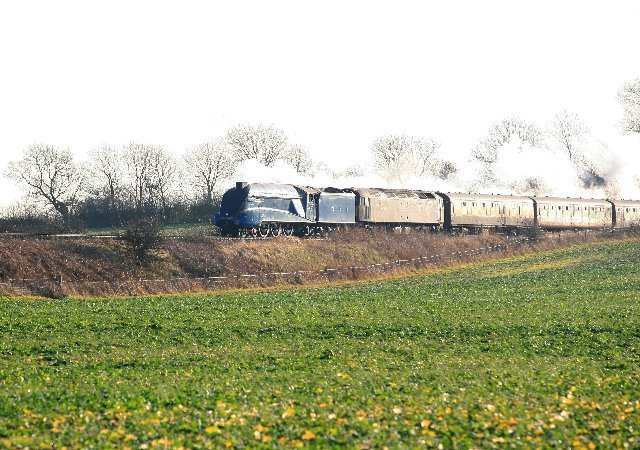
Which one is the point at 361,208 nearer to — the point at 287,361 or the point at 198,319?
the point at 198,319

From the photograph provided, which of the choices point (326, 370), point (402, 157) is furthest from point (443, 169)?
point (326, 370)

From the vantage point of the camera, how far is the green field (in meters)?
14.0

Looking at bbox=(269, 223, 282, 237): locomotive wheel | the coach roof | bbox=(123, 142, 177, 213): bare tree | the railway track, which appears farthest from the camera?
bbox=(123, 142, 177, 213): bare tree

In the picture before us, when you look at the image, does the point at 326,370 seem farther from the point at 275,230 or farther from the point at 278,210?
the point at 275,230

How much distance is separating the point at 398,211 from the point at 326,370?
149 feet

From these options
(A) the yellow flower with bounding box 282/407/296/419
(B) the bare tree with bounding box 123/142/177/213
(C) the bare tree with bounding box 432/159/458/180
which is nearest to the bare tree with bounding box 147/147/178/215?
(B) the bare tree with bounding box 123/142/177/213

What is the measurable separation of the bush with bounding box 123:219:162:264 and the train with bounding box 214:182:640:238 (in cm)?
846

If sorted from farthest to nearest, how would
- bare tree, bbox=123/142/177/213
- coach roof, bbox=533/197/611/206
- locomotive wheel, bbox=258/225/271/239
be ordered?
bare tree, bbox=123/142/177/213, coach roof, bbox=533/197/611/206, locomotive wheel, bbox=258/225/271/239

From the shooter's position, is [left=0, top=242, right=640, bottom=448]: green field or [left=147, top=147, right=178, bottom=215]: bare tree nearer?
[left=0, top=242, right=640, bottom=448]: green field

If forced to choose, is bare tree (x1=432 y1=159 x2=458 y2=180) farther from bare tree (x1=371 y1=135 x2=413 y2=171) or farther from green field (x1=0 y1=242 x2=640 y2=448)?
green field (x1=0 y1=242 x2=640 y2=448)

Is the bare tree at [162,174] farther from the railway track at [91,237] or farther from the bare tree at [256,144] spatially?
the railway track at [91,237]

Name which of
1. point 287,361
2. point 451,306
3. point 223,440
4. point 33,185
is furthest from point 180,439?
point 33,185

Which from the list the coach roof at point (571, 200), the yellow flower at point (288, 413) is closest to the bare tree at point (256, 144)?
the coach roof at point (571, 200)

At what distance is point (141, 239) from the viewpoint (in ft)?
159
